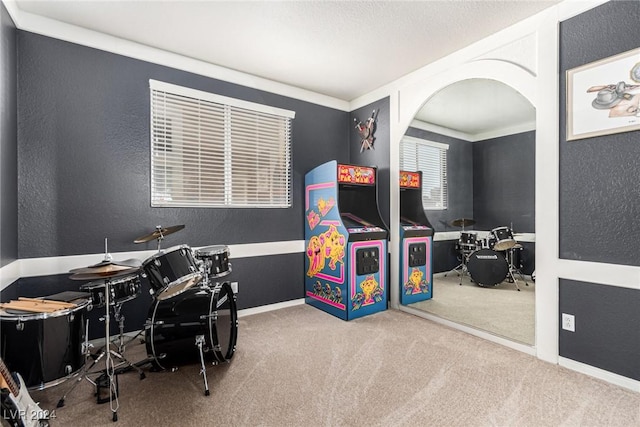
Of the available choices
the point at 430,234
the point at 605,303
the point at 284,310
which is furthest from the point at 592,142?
the point at 284,310

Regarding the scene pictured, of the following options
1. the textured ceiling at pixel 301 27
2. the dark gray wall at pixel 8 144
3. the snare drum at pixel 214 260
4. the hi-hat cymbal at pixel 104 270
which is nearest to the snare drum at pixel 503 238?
the textured ceiling at pixel 301 27

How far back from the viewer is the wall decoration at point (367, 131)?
12.9 ft

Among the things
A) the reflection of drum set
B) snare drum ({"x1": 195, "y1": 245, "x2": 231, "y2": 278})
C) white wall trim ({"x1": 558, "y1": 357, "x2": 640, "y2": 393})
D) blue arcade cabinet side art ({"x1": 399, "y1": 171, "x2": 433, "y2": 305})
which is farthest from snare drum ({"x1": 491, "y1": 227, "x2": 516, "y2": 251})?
snare drum ({"x1": 195, "y1": 245, "x2": 231, "y2": 278})

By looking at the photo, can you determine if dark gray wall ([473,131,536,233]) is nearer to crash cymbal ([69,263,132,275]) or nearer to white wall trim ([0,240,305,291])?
white wall trim ([0,240,305,291])

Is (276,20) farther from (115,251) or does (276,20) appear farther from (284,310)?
(284,310)

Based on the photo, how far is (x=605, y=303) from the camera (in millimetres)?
2084

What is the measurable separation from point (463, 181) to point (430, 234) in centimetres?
78

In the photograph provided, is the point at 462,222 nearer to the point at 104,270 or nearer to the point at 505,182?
the point at 505,182

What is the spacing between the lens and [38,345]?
5.21ft

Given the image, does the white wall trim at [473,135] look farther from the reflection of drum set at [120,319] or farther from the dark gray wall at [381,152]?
the reflection of drum set at [120,319]

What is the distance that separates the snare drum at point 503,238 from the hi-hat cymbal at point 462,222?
0.22 metres

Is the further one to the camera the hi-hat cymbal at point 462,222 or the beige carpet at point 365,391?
the hi-hat cymbal at point 462,222

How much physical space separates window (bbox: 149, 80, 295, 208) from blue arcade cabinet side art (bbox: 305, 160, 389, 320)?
1.72 feet

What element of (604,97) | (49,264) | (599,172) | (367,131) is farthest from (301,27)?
(49,264)
